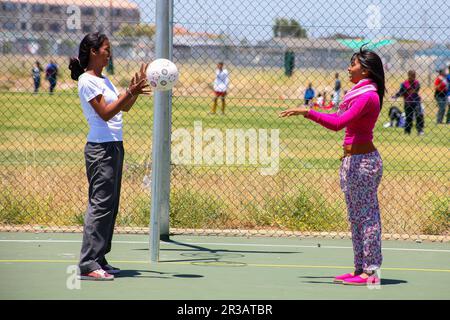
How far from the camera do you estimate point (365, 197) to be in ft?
25.0

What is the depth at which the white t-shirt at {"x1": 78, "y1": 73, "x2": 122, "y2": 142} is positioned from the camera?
25.2 ft

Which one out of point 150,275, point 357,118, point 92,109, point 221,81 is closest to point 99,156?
point 92,109

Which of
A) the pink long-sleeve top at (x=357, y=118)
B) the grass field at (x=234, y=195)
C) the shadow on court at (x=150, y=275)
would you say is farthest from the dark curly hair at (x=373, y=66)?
the grass field at (x=234, y=195)

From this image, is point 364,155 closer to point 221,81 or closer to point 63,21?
point 63,21

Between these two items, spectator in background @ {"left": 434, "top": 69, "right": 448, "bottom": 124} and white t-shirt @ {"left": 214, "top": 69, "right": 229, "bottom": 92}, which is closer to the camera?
spectator in background @ {"left": 434, "top": 69, "right": 448, "bottom": 124}

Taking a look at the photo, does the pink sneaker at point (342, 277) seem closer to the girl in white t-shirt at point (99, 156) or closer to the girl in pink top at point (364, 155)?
the girl in pink top at point (364, 155)

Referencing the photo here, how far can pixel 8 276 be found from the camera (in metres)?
7.85

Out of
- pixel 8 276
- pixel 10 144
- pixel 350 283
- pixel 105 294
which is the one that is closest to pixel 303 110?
pixel 350 283

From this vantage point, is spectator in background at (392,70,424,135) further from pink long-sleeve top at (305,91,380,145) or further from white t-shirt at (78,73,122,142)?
white t-shirt at (78,73,122,142)

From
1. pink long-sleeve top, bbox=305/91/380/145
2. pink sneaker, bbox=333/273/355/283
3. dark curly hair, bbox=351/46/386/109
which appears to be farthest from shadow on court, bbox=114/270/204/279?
dark curly hair, bbox=351/46/386/109

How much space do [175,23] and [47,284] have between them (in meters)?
3.56

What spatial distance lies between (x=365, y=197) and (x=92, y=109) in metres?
2.24
